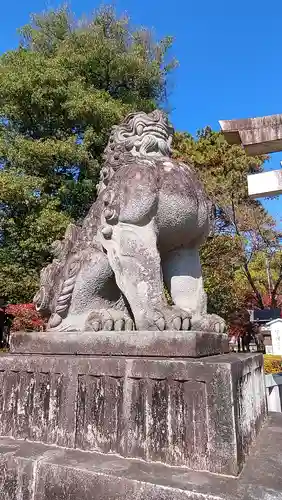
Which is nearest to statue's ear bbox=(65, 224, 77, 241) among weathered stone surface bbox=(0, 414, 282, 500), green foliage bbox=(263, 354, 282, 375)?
weathered stone surface bbox=(0, 414, 282, 500)

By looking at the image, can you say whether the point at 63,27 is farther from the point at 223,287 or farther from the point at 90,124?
the point at 223,287

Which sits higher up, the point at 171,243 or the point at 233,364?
the point at 171,243

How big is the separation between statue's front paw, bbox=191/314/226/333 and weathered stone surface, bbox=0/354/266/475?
27 centimetres

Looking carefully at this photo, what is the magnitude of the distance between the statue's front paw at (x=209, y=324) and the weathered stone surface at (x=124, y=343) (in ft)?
0.18

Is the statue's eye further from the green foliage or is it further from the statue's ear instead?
the green foliage

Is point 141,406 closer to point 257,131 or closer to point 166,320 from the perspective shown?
point 166,320

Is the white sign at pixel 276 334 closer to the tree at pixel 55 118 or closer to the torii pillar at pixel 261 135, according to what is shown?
the torii pillar at pixel 261 135

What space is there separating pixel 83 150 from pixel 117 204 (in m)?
10.2

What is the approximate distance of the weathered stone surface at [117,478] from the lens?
1424mm

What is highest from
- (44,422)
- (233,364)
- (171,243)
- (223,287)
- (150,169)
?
(223,287)

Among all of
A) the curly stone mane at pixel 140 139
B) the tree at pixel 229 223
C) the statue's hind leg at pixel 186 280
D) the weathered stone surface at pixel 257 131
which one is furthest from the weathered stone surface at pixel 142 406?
the tree at pixel 229 223

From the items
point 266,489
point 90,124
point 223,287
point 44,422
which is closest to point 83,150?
point 90,124

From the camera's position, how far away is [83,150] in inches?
473

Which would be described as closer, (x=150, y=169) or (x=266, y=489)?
(x=266, y=489)
